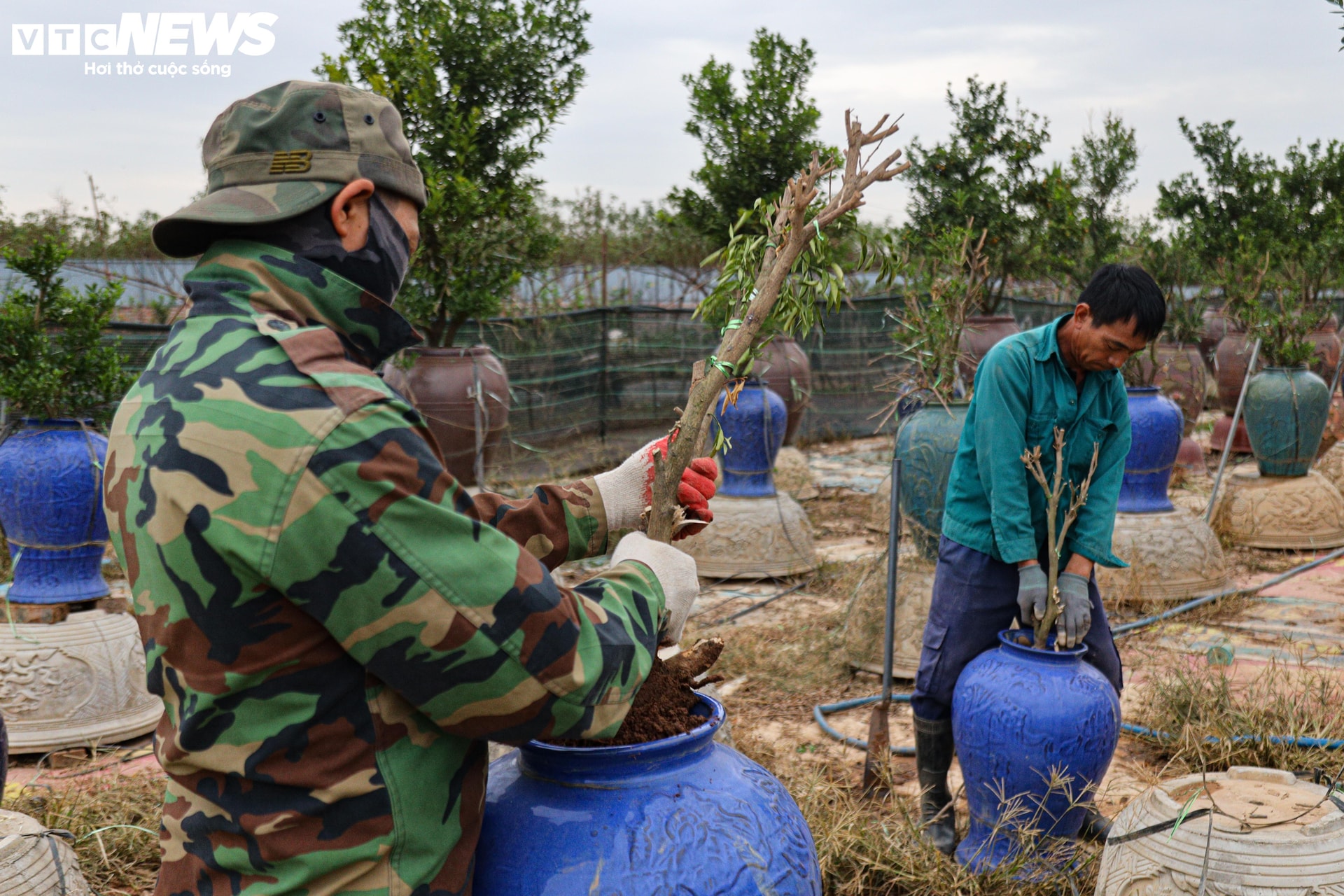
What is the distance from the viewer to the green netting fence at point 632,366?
10.4 meters

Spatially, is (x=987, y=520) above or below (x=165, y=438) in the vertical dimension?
below

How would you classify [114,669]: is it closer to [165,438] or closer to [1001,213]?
[165,438]

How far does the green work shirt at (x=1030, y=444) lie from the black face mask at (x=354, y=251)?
6.65ft

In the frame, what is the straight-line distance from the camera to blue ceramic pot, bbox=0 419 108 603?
4.07 m

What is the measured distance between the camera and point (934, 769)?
3201mm

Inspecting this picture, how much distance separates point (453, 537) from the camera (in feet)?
3.75

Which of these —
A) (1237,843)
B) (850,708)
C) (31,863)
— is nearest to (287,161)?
(31,863)

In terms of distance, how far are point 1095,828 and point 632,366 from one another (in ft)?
30.1

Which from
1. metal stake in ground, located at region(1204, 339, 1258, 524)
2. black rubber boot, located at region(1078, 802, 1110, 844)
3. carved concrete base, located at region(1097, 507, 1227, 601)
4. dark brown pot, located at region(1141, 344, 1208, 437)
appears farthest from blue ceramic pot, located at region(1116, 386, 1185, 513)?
dark brown pot, located at region(1141, 344, 1208, 437)

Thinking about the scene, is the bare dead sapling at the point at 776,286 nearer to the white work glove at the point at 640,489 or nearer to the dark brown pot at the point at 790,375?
the white work glove at the point at 640,489

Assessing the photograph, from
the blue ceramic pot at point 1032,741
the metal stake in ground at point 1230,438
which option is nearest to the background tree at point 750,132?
the metal stake in ground at point 1230,438

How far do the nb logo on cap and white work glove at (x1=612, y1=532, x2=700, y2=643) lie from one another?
0.66 meters

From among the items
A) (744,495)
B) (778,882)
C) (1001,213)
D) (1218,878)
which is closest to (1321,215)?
(1001,213)

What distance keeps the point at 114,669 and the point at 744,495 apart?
3804 mm
